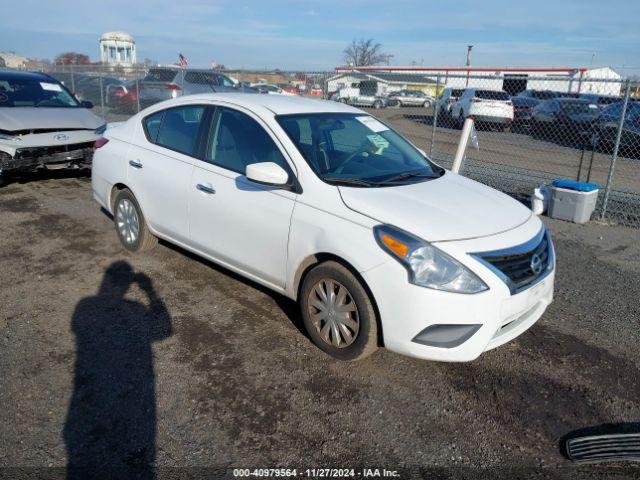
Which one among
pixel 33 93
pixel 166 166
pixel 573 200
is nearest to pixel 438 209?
pixel 166 166

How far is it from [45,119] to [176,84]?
21.2 feet

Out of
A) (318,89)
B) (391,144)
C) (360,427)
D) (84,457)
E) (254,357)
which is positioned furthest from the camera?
(318,89)

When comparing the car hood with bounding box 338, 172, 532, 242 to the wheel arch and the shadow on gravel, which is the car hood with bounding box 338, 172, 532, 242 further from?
the shadow on gravel

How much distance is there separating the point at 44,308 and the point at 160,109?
2111 mm

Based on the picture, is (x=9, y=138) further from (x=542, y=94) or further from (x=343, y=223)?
(x=542, y=94)

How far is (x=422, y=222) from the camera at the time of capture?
10.5ft

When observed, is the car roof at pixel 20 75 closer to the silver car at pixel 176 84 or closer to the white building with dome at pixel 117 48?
the silver car at pixel 176 84

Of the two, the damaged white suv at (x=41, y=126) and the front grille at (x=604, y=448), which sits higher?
the damaged white suv at (x=41, y=126)

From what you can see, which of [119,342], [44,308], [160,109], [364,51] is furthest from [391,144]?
[364,51]

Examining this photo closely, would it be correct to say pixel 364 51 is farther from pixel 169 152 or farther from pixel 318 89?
pixel 169 152

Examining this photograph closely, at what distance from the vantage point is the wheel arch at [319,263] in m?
3.21

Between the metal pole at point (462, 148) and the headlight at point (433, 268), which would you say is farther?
the metal pole at point (462, 148)

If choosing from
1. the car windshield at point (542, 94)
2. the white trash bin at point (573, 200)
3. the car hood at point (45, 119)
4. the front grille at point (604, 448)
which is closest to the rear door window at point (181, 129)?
the front grille at point (604, 448)

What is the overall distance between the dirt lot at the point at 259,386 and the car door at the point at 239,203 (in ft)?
1.68
